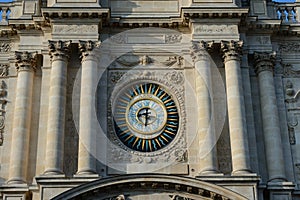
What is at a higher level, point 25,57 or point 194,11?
point 194,11

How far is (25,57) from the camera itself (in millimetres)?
18281

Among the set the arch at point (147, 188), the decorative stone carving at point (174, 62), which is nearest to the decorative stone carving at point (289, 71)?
the decorative stone carving at point (174, 62)

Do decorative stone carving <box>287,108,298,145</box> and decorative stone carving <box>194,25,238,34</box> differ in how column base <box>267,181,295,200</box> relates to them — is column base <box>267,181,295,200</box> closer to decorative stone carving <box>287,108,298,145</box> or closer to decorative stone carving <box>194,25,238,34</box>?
decorative stone carving <box>287,108,298,145</box>

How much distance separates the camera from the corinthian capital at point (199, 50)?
18.1 m

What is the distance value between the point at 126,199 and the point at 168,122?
2976 mm

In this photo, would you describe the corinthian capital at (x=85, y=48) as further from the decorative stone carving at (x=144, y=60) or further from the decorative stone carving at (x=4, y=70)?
the decorative stone carving at (x=4, y=70)

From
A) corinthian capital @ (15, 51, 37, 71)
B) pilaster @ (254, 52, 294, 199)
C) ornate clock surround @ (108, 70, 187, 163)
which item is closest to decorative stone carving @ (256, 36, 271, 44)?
pilaster @ (254, 52, 294, 199)

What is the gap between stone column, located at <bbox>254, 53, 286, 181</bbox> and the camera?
17.1 m

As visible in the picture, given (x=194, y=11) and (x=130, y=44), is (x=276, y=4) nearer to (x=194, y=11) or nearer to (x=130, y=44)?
(x=194, y=11)

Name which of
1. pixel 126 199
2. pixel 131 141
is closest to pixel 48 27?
pixel 131 141

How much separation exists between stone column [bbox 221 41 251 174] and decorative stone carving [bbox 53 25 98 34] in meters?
3.58

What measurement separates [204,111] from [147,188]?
281cm

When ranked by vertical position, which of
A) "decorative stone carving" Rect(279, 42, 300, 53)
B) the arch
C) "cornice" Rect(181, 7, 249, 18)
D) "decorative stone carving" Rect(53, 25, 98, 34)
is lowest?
the arch

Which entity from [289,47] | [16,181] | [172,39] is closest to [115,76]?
[172,39]
